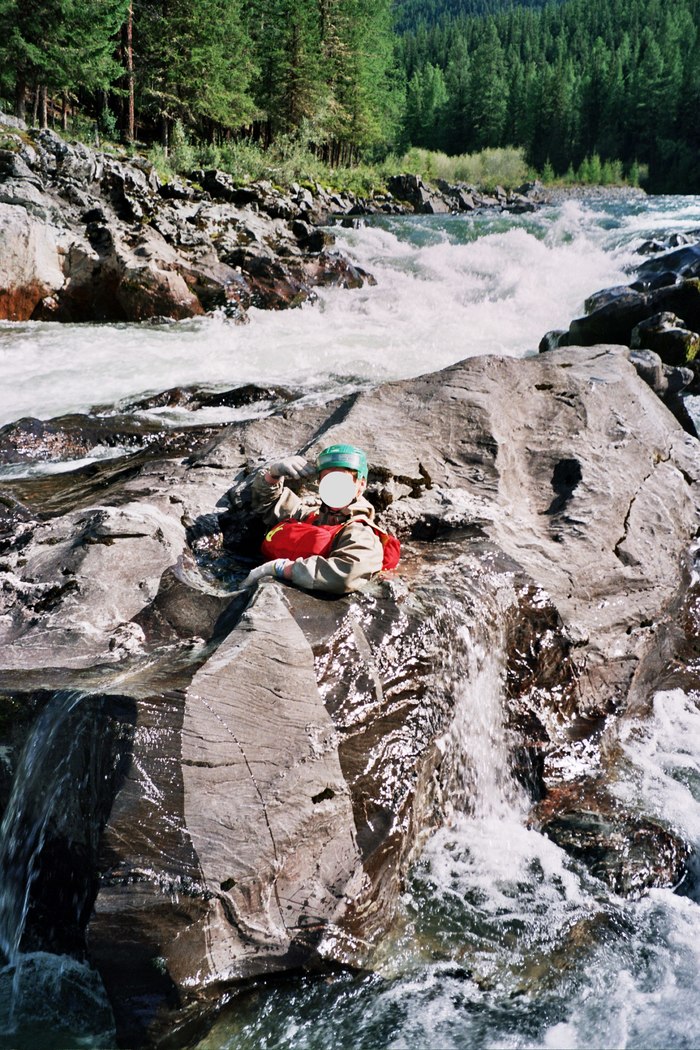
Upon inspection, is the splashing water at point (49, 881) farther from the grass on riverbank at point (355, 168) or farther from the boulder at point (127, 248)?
the grass on riverbank at point (355, 168)

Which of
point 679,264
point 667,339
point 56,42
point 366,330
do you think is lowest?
point 366,330

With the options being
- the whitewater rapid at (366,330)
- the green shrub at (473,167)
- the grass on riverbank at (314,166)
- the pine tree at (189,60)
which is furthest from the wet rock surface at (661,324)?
the green shrub at (473,167)

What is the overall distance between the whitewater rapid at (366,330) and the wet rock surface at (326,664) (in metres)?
3.60

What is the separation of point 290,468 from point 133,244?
11.0m

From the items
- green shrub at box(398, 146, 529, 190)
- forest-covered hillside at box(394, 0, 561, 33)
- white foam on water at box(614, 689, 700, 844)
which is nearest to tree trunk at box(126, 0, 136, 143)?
green shrub at box(398, 146, 529, 190)

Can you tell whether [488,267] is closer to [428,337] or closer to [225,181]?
[428,337]

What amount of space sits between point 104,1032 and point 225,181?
22.4m

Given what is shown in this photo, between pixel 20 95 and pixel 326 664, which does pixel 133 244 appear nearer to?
pixel 326 664

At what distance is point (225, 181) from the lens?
21.7 metres

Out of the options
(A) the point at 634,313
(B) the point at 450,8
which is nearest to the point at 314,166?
(A) the point at 634,313

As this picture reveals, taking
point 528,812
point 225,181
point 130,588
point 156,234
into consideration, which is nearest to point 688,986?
point 528,812

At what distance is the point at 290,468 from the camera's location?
15.0 feet

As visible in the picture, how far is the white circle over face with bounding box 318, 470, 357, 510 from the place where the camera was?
4.20 metres

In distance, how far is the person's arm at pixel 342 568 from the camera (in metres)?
3.68
